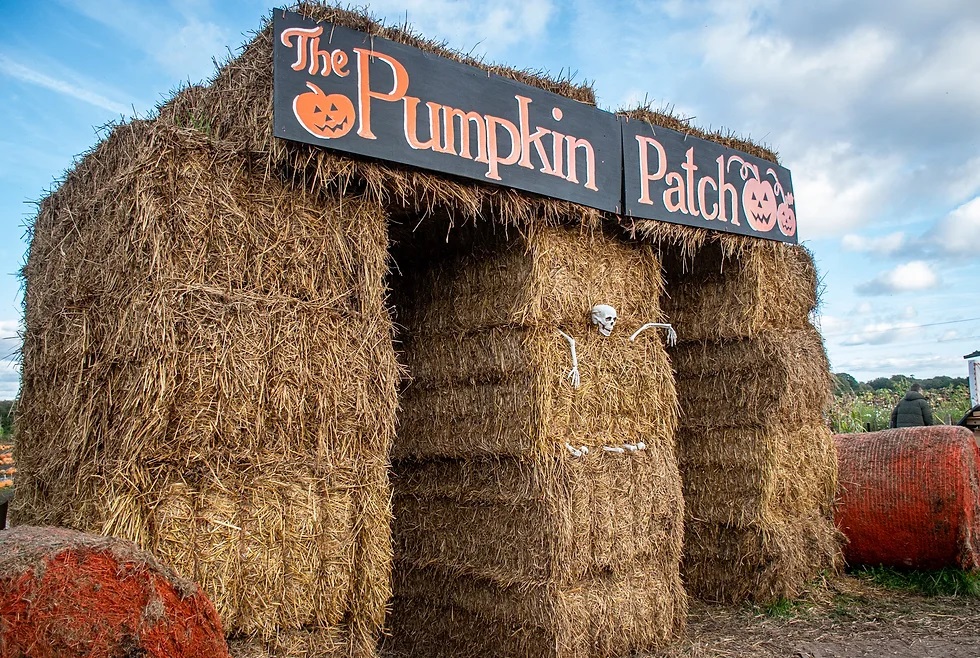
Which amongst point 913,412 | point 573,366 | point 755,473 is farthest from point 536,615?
point 913,412

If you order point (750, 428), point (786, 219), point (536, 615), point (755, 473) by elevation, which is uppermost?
point (786, 219)

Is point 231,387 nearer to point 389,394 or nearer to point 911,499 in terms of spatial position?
point 389,394

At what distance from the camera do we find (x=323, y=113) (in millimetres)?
4254

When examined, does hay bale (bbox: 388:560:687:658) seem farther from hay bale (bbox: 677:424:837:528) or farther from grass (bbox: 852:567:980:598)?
grass (bbox: 852:567:980:598)

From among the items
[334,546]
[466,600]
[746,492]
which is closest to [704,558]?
[746,492]

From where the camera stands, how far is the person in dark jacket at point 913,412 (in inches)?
462

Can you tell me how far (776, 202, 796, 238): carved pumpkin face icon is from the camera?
24.4 ft

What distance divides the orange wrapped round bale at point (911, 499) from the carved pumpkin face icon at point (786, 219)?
2.29 m

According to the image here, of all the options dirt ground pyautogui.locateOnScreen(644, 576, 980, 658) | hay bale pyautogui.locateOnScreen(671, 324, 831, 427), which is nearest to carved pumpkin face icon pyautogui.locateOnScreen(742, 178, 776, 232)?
hay bale pyautogui.locateOnScreen(671, 324, 831, 427)

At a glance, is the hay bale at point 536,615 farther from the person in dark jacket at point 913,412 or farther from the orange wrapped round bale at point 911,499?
the person in dark jacket at point 913,412

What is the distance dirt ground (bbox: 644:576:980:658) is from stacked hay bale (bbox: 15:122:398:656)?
9.21ft

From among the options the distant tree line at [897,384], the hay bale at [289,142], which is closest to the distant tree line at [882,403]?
the distant tree line at [897,384]

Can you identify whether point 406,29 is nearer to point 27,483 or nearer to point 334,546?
point 334,546

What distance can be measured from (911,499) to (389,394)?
17.5ft
